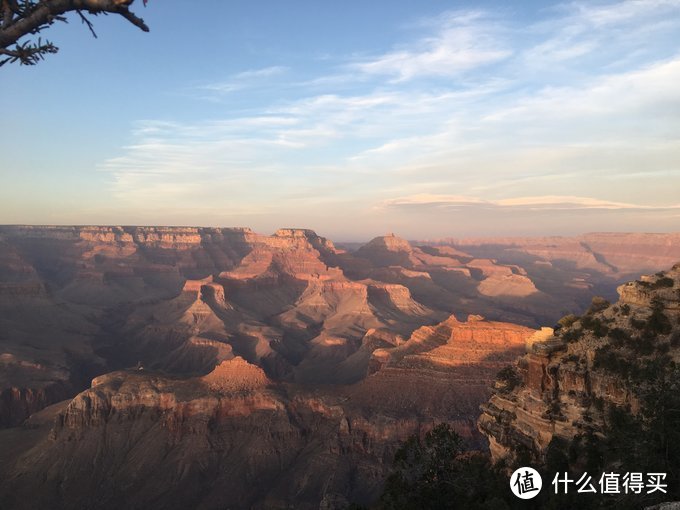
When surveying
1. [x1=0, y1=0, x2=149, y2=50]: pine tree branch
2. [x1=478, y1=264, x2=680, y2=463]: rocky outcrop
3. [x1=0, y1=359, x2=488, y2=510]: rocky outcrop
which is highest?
[x1=0, y1=0, x2=149, y2=50]: pine tree branch

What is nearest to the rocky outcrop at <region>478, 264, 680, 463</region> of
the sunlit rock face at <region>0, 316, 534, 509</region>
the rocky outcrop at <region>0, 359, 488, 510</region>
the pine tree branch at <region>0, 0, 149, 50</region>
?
the pine tree branch at <region>0, 0, 149, 50</region>

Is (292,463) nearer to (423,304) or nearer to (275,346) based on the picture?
(275,346)

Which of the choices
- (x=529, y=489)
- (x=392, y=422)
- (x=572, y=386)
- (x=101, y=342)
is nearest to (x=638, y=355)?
(x=572, y=386)

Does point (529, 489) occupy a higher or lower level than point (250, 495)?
higher

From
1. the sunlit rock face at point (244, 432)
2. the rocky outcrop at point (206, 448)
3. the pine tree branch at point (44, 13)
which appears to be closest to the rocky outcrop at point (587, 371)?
the pine tree branch at point (44, 13)

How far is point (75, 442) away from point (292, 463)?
2698 centimetres

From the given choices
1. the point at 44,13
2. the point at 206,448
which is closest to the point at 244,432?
the point at 206,448

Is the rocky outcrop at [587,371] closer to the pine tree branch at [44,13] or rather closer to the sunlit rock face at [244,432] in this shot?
the pine tree branch at [44,13]

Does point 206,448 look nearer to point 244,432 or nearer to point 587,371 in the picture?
point 244,432

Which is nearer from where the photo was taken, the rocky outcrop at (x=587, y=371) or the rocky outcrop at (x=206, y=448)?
the rocky outcrop at (x=587, y=371)

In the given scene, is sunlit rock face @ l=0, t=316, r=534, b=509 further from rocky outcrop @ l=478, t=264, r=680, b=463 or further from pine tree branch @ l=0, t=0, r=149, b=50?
pine tree branch @ l=0, t=0, r=149, b=50

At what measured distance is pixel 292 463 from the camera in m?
58.7

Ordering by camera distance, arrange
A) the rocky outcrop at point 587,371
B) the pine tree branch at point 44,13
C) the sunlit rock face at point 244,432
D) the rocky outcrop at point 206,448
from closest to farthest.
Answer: the pine tree branch at point 44,13
the rocky outcrop at point 587,371
the rocky outcrop at point 206,448
the sunlit rock face at point 244,432

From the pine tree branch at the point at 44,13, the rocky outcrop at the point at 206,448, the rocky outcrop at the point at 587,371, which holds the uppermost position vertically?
the pine tree branch at the point at 44,13
